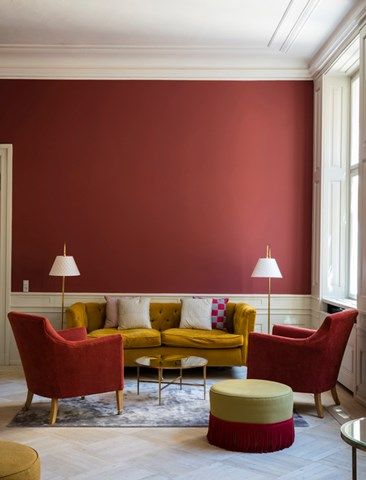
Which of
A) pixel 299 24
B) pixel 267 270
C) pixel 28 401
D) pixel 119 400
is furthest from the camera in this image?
pixel 267 270

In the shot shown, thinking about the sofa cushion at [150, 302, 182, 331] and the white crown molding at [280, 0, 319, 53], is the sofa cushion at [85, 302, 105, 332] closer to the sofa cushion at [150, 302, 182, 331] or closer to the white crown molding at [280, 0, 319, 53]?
the sofa cushion at [150, 302, 182, 331]

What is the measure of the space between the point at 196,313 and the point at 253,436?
2.80m

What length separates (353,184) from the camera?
23.1 feet

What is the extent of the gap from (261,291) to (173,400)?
221cm

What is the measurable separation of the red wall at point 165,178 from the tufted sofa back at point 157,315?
0.30m

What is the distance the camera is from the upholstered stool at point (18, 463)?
113 inches

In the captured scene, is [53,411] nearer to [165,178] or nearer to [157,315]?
[157,315]

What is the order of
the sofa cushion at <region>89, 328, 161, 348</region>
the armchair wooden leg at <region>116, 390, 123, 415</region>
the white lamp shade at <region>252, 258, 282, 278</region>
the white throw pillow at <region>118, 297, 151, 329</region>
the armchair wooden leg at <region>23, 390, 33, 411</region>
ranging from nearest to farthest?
the armchair wooden leg at <region>116, 390, 123, 415</region> → the armchair wooden leg at <region>23, 390, 33, 411</region> → the sofa cushion at <region>89, 328, 161, 348</region> → the white lamp shade at <region>252, 258, 282, 278</region> → the white throw pillow at <region>118, 297, 151, 329</region>

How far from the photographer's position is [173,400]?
5.71m

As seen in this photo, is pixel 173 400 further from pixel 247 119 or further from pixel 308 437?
pixel 247 119

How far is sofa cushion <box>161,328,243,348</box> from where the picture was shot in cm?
658

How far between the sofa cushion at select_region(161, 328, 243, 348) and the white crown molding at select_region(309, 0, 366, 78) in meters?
3.15

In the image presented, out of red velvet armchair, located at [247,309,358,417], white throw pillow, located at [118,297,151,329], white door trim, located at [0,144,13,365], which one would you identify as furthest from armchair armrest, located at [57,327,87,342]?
white door trim, located at [0,144,13,365]

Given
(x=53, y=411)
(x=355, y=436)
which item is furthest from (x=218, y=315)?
(x=355, y=436)
